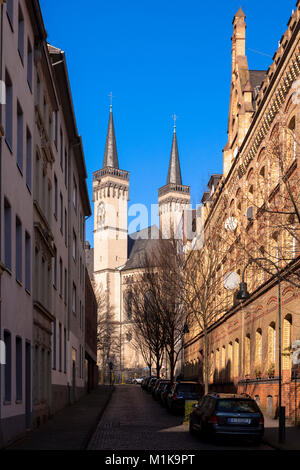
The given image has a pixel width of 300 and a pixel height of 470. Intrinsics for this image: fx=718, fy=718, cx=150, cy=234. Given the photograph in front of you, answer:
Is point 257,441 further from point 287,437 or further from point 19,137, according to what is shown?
point 19,137

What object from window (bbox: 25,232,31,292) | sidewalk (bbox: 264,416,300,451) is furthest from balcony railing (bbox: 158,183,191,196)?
window (bbox: 25,232,31,292)

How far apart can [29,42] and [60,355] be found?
15011mm

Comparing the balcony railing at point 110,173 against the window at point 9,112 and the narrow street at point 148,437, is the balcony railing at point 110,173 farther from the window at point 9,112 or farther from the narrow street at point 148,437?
the window at point 9,112

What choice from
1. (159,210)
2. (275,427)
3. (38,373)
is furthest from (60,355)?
(159,210)

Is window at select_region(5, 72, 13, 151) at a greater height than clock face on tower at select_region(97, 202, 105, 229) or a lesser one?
lesser

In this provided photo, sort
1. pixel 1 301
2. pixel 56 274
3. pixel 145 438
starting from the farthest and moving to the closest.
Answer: pixel 56 274, pixel 145 438, pixel 1 301

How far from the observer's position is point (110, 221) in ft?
447

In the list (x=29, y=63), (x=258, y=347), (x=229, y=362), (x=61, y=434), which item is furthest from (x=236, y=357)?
(x=29, y=63)

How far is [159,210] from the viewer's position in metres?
152

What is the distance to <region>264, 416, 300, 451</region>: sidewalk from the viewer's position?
656 inches

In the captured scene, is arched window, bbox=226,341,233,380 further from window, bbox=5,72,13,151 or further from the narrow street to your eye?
window, bbox=5,72,13,151

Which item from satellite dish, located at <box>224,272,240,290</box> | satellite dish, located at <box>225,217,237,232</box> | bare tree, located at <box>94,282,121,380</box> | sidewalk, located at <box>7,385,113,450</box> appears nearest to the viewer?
sidewalk, located at <box>7,385,113,450</box>

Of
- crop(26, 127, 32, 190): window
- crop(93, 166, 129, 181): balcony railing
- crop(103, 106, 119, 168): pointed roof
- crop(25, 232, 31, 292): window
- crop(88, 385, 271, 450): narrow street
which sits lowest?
→ crop(88, 385, 271, 450): narrow street
